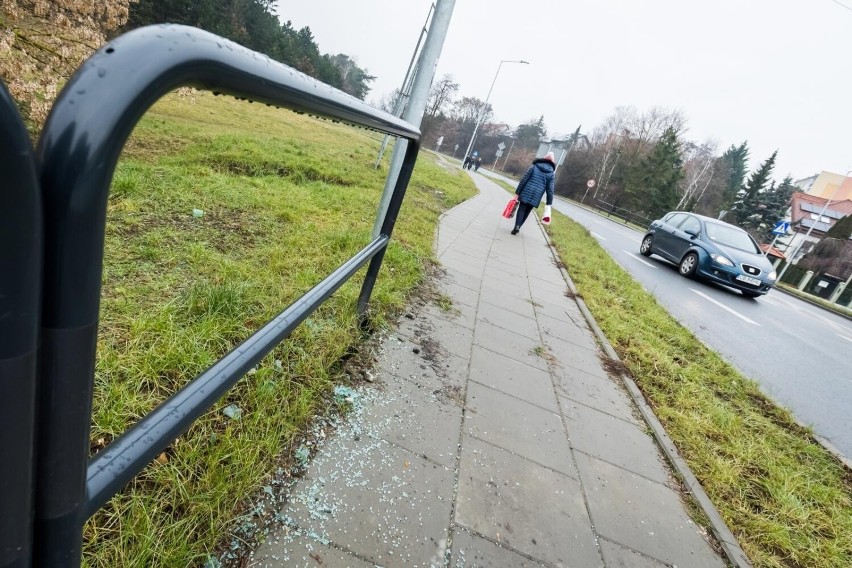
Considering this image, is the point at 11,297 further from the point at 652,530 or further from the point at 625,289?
the point at 625,289

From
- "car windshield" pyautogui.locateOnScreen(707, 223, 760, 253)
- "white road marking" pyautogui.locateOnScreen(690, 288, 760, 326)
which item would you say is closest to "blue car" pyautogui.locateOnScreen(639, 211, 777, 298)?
"car windshield" pyautogui.locateOnScreen(707, 223, 760, 253)

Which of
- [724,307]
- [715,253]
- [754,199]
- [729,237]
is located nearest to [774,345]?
[724,307]

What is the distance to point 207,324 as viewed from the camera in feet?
7.43

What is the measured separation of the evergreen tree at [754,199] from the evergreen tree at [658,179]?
34.8 feet

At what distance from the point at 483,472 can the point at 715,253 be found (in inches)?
379

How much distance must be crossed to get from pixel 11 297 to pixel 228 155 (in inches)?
325

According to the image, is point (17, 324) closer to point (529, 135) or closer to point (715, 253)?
point (715, 253)

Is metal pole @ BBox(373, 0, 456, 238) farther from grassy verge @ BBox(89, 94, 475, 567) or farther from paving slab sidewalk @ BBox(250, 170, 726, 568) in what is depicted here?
paving slab sidewalk @ BBox(250, 170, 726, 568)

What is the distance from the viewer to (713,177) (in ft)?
188

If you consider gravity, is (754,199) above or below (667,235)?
above

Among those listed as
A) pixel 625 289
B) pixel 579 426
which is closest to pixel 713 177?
pixel 625 289

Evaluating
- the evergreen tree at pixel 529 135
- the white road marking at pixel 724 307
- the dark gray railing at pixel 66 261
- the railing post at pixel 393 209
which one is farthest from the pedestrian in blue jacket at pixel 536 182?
the evergreen tree at pixel 529 135

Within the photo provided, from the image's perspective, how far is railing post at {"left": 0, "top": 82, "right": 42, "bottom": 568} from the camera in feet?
1.04

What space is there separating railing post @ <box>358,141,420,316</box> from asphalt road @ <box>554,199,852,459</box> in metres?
4.12
